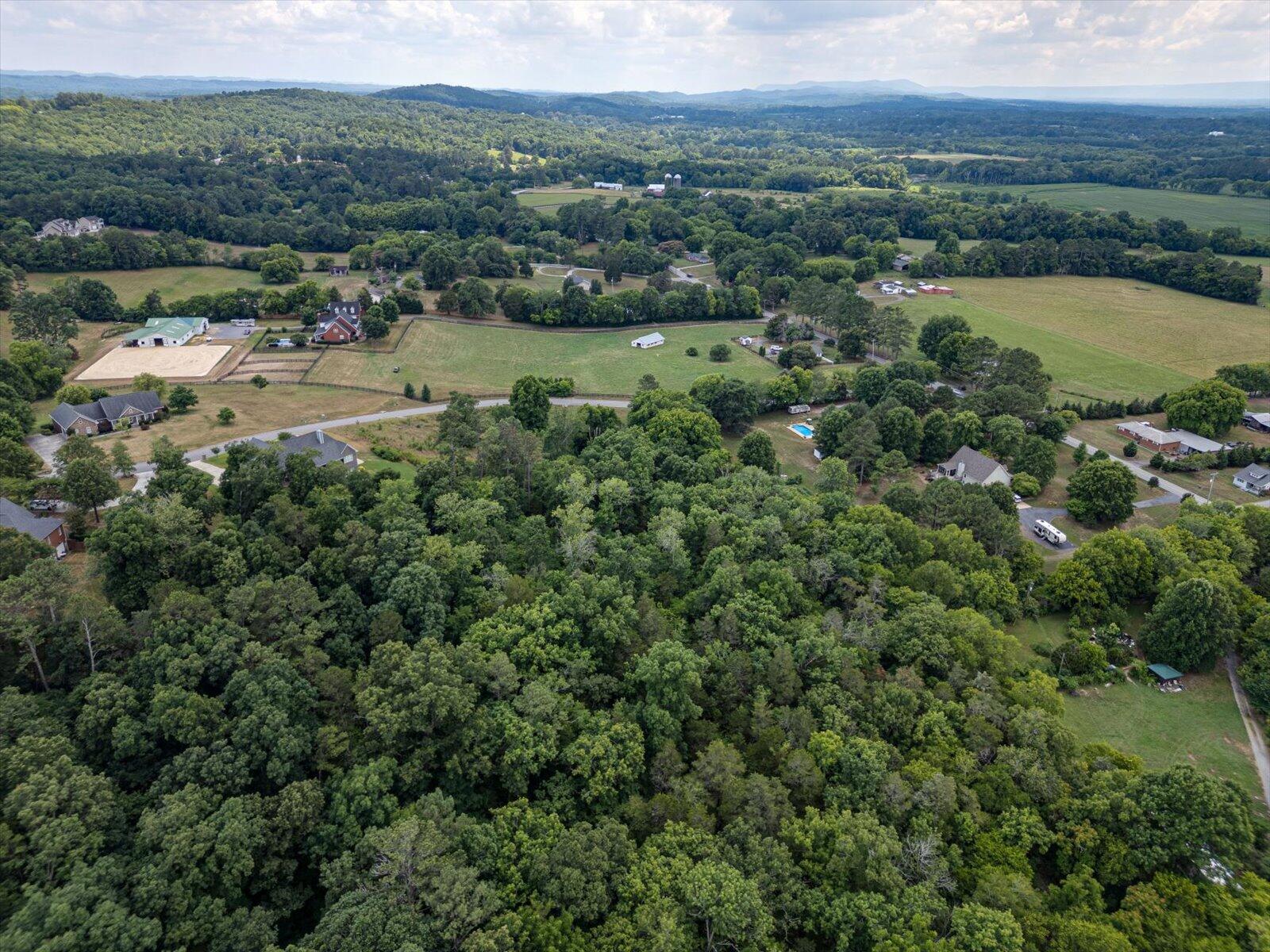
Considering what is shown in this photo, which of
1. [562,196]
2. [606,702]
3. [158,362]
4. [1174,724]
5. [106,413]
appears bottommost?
[1174,724]

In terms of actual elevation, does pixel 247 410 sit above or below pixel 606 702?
above

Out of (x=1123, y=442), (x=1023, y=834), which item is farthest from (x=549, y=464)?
(x=1123, y=442)

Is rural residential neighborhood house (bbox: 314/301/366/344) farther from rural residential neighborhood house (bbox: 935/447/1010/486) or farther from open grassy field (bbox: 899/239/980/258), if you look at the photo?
open grassy field (bbox: 899/239/980/258)

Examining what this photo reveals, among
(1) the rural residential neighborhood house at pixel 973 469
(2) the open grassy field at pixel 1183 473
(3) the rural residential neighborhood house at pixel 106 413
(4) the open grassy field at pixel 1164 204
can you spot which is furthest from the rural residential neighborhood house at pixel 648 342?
(4) the open grassy field at pixel 1164 204

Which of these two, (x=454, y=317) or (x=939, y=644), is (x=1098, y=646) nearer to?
(x=939, y=644)

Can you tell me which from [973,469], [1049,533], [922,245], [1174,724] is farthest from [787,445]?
[922,245]

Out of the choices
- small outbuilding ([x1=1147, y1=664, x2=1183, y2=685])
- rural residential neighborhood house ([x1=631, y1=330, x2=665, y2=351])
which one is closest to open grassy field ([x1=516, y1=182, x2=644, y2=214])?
rural residential neighborhood house ([x1=631, y1=330, x2=665, y2=351])

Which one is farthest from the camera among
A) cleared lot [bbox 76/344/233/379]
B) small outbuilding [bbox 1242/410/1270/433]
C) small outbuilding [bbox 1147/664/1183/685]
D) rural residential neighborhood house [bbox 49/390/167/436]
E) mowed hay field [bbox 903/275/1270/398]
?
mowed hay field [bbox 903/275/1270/398]

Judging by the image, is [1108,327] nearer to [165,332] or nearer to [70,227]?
[165,332]
